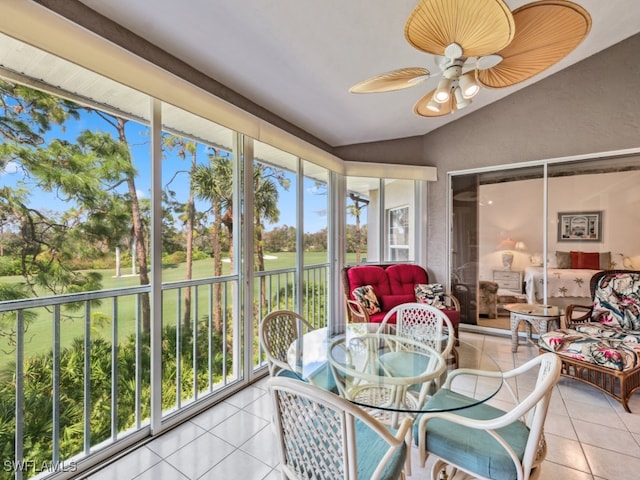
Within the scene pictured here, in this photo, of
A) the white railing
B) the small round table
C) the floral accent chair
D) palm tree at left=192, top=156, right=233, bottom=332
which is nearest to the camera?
the white railing

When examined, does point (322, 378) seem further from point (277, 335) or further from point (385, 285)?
point (385, 285)

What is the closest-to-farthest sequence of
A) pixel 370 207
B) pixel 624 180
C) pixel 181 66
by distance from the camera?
pixel 181 66
pixel 624 180
pixel 370 207

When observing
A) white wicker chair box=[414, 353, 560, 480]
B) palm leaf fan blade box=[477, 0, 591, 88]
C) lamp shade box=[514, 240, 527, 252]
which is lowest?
white wicker chair box=[414, 353, 560, 480]

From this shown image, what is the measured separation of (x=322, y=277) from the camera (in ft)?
13.3

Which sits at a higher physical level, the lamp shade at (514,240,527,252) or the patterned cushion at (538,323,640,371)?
the lamp shade at (514,240,527,252)

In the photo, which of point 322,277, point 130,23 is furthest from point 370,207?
point 130,23

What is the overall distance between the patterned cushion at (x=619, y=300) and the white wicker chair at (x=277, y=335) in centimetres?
323

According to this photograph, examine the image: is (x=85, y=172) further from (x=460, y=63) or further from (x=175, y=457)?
(x=460, y=63)

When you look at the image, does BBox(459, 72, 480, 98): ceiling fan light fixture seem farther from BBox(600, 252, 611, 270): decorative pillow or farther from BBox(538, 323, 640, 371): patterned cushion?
BBox(600, 252, 611, 270): decorative pillow

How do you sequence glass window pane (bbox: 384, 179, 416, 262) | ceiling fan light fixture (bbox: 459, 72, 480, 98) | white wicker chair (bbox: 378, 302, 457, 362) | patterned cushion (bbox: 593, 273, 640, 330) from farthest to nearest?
glass window pane (bbox: 384, 179, 416, 262) → patterned cushion (bbox: 593, 273, 640, 330) → white wicker chair (bbox: 378, 302, 457, 362) → ceiling fan light fixture (bbox: 459, 72, 480, 98)

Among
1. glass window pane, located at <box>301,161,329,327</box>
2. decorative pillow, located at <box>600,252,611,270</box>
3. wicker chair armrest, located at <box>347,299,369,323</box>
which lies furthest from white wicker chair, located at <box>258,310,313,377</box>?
decorative pillow, located at <box>600,252,611,270</box>

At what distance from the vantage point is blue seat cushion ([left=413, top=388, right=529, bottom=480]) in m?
1.19

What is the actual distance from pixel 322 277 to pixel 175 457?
8.39 ft

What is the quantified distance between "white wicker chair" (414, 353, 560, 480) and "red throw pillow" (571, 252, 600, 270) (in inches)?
122
